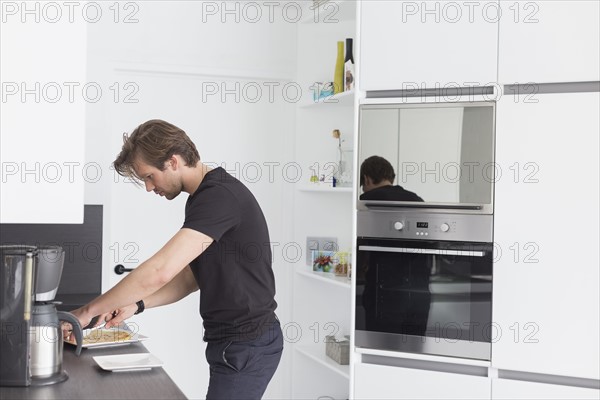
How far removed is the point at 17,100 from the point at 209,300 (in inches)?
31.9

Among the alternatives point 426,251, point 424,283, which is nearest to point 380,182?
point 426,251

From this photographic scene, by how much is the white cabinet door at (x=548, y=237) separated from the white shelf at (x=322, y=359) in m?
0.83

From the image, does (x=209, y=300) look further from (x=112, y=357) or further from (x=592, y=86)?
(x=592, y=86)

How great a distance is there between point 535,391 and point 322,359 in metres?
1.22

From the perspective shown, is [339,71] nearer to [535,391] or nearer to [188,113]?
[188,113]

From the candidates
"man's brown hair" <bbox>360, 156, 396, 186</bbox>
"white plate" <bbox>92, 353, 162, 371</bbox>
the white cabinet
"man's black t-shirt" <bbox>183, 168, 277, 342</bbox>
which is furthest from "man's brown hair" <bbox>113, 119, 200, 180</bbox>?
the white cabinet

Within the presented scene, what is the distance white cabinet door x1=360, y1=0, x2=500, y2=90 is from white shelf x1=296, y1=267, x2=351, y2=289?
936mm

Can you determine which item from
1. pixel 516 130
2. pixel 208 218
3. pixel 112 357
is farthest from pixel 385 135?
pixel 112 357

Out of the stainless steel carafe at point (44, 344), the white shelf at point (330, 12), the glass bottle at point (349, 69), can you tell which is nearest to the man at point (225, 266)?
the stainless steel carafe at point (44, 344)

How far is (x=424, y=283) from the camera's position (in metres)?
3.12

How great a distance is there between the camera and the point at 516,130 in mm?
2926

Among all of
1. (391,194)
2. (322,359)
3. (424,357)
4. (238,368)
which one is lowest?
(322,359)

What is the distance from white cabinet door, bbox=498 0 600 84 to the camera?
110 inches

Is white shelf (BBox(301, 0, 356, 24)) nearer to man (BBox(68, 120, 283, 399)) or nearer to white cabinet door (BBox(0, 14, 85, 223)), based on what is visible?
man (BBox(68, 120, 283, 399))
